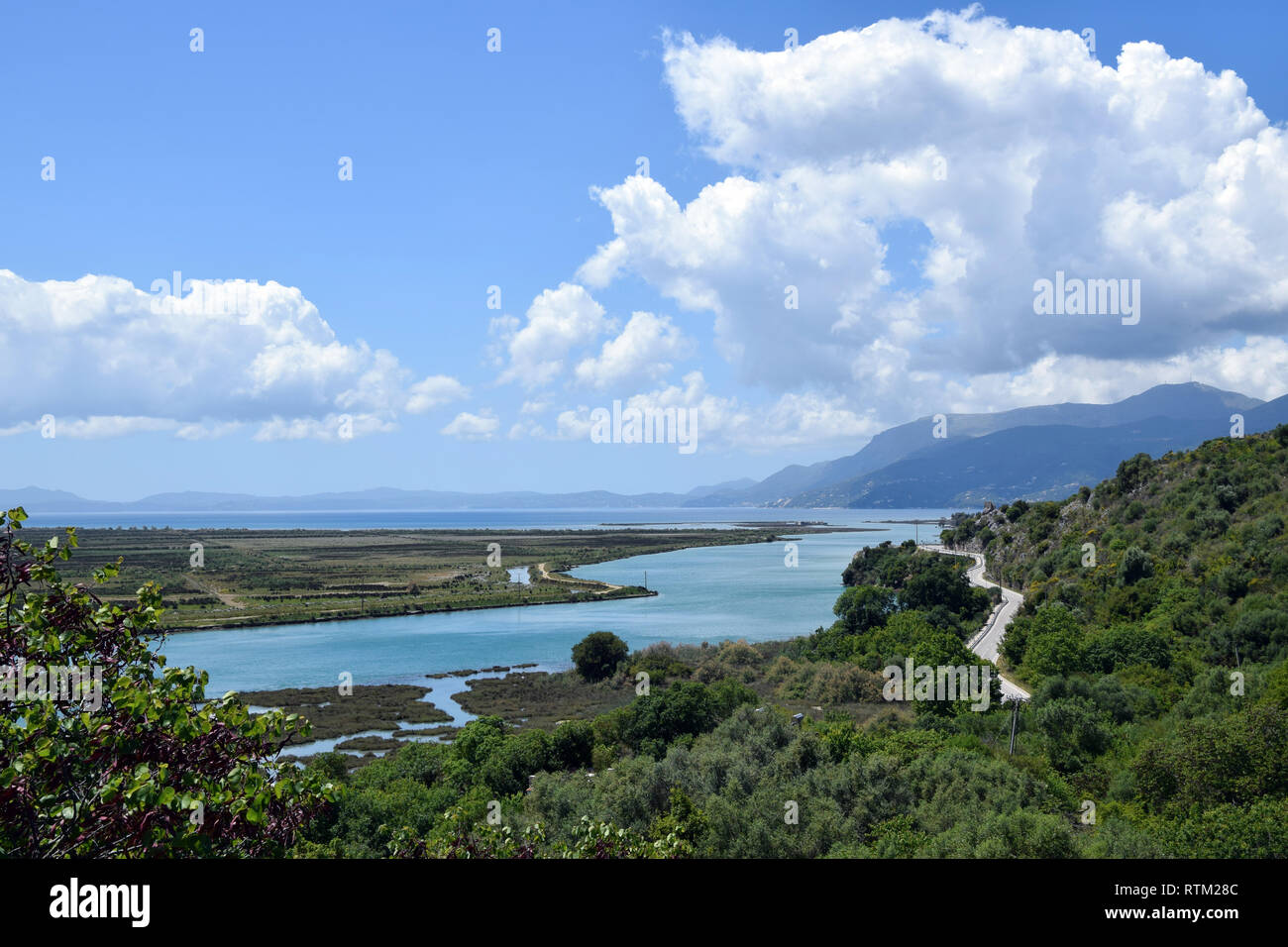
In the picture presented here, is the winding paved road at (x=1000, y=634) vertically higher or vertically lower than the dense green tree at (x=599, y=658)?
higher

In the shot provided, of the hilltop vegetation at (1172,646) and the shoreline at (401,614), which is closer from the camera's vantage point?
the hilltop vegetation at (1172,646)

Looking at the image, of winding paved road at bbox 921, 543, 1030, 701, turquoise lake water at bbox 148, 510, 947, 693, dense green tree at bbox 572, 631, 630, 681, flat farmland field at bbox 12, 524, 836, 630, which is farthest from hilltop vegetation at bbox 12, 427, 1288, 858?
flat farmland field at bbox 12, 524, 836, 630

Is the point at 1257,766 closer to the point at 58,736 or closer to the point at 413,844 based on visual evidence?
the point at 413,844

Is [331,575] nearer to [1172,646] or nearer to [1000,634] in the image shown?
[1000,634]

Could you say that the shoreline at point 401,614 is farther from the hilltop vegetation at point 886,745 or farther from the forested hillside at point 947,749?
the forested hillside at point 947,749

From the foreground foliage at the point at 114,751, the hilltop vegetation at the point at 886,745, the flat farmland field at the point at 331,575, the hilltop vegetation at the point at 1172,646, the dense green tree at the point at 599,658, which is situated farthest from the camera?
the flat farmland field at the point at 331,575

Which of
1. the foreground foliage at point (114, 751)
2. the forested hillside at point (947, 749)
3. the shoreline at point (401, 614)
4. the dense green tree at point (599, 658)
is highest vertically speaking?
the foreground foliage at point (114, 751)

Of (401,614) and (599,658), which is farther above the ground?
(599,658)

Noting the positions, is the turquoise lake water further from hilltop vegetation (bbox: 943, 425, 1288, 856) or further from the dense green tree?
hilltop vegetation (bbox: 943, 425, 1288, 856)

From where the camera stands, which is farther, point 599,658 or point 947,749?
point 599,658

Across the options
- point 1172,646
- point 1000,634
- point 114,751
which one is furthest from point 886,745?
point 1000,634

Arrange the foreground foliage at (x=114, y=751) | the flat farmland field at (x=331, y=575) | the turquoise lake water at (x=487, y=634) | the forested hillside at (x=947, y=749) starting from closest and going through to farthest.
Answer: the foreground foliage at (x=114, y=751), the forested hillside at (x=947, y=749), the turquoise lake water at (x=487, y=634), the flat farmland field at (x=331, y=575)

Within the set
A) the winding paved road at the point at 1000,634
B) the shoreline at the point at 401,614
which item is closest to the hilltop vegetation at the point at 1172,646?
the winding paved road at the point at 1000,634
